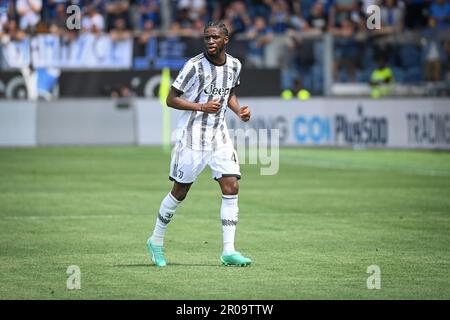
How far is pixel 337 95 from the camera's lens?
1199 inches

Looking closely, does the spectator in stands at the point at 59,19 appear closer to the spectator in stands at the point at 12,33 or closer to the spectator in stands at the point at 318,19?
the spectator in stands at the point at 12,33

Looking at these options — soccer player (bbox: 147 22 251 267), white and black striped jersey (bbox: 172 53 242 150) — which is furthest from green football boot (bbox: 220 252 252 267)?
white and black striped jersey (bbox: 172 53 242 150)

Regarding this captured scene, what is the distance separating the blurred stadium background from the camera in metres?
12.2

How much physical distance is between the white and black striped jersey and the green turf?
1.22 metres

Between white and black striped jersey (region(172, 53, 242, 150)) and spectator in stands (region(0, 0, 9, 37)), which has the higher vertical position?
spectator in stands (region(0, 0, 9, 37))

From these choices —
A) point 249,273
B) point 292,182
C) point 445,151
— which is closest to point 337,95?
point 445,151

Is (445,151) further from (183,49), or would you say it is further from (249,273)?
(249,273)

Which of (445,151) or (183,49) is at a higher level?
(183,49)

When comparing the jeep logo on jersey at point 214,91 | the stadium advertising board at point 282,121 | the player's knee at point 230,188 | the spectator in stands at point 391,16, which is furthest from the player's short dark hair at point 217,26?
the spectator in stands at point 391,16

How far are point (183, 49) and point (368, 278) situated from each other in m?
23.4

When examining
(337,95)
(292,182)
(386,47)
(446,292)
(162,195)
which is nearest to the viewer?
(446,292)

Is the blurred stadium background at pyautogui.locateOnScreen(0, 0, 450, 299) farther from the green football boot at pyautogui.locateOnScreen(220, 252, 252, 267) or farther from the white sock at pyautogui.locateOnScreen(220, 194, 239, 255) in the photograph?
the white sock at pyautogui.locateOnScreen(220, 194, 239, 255)

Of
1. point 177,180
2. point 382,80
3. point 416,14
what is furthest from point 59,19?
point 177,180

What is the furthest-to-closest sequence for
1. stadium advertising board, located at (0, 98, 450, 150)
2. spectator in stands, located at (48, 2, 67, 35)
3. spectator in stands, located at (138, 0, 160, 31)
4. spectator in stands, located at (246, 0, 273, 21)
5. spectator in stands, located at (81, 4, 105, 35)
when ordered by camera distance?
spectator in stands, located at (246, 0, 273, 21) → spectator in stands, located at (138, 0, 160, 31) → spectator in stands, located at (81, 4, 105, 35) → spectator in stands, located at (48, 2, 67, 35) → stadium advertising board, located at (0, 98, 450, 150)
